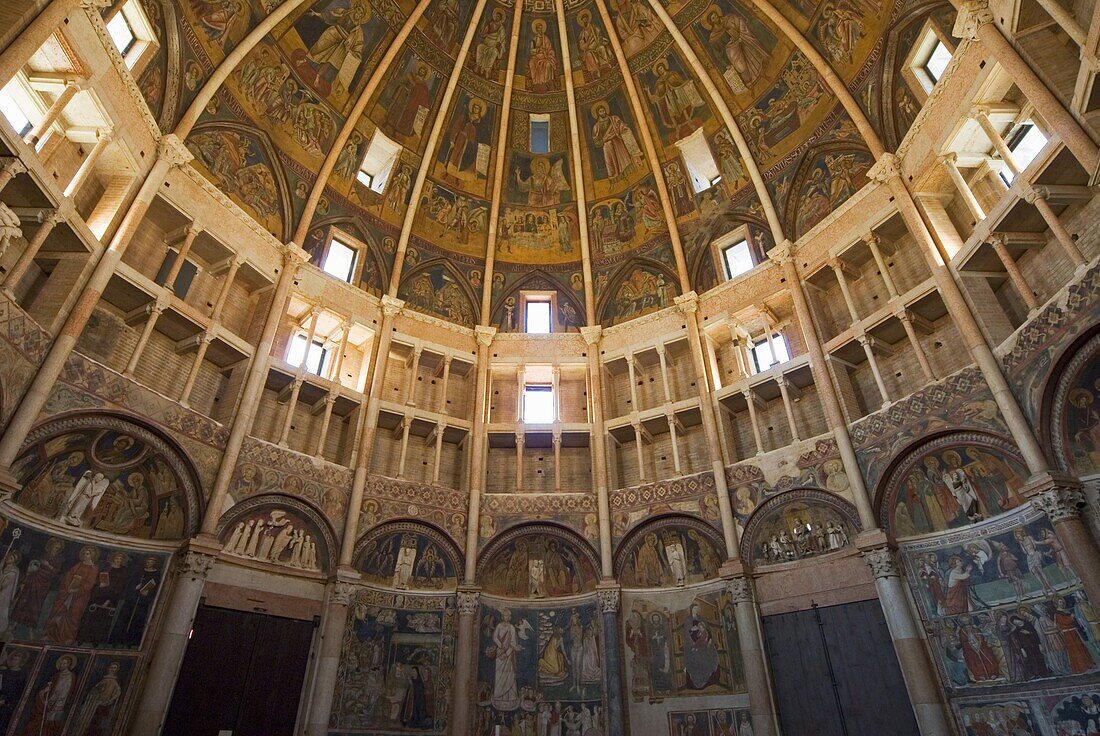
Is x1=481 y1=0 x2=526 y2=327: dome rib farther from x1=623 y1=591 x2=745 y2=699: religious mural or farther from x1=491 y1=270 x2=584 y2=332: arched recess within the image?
x1=623 y1=591 x2=745 y2=699: religious mural

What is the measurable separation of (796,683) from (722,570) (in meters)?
3.22

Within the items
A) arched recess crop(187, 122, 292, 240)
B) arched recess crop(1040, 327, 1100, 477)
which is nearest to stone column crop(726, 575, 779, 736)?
arched recess crop(1040, 327, 1100, 477)

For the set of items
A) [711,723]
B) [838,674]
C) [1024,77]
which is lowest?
[711,723]

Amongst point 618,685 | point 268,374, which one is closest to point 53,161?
point 268,374

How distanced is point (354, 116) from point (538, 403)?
12413 millimetres

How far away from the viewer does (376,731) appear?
16.3 meters

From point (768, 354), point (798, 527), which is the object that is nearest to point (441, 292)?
point (768, 354)

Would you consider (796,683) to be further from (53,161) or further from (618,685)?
(53,161)

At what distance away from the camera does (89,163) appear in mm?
14195

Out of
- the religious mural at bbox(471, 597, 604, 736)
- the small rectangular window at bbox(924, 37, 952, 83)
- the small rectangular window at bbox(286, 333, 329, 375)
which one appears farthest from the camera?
the small rectangular window at bbox(286, 333, 329, 375)

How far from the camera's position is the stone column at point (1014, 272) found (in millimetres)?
13312

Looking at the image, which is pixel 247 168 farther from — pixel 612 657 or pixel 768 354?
pixel 612 657

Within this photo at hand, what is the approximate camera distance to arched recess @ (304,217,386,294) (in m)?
21.7

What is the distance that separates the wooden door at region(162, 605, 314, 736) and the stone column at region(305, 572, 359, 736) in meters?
0.42
